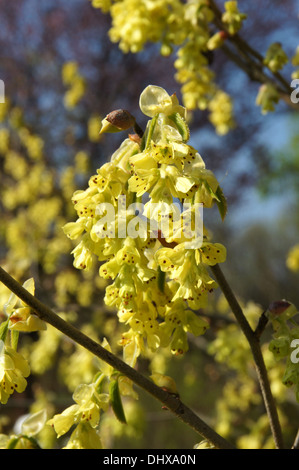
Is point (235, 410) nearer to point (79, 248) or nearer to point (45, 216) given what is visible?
point (45, 216)

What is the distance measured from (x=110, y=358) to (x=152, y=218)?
0.86 ft

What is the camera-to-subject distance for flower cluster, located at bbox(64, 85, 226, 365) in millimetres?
785

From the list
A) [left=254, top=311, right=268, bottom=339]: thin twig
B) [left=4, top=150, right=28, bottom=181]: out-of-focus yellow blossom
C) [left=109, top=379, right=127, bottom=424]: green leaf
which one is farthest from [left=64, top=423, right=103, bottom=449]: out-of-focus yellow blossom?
[left=4, top=150, right=28, bottom=181]: out-of-focus yellow blossom

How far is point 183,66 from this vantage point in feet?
6.66

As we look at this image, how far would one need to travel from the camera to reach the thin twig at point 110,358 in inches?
31.3

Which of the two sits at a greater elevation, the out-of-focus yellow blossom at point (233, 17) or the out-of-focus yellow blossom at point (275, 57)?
the out-of-focus yellow blossom at point (233, 17)

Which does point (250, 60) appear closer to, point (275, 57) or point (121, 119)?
point (275, 57)

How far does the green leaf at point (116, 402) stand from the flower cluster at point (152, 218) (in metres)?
0.11

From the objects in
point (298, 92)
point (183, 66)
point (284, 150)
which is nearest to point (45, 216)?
point (183, 66)

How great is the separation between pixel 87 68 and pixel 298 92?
21.8 feet

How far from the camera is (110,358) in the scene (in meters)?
0.83

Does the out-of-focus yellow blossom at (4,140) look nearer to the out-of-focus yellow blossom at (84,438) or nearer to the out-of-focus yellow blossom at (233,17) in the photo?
the out-of-focus yellow blossom at (233,17)

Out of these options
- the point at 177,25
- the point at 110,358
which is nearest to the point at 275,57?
the point at 177,25

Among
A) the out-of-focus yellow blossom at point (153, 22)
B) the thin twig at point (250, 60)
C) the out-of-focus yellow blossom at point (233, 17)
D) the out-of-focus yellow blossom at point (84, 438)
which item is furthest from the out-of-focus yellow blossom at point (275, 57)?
the out-of-focus yellow blossom at point (84, 438)
